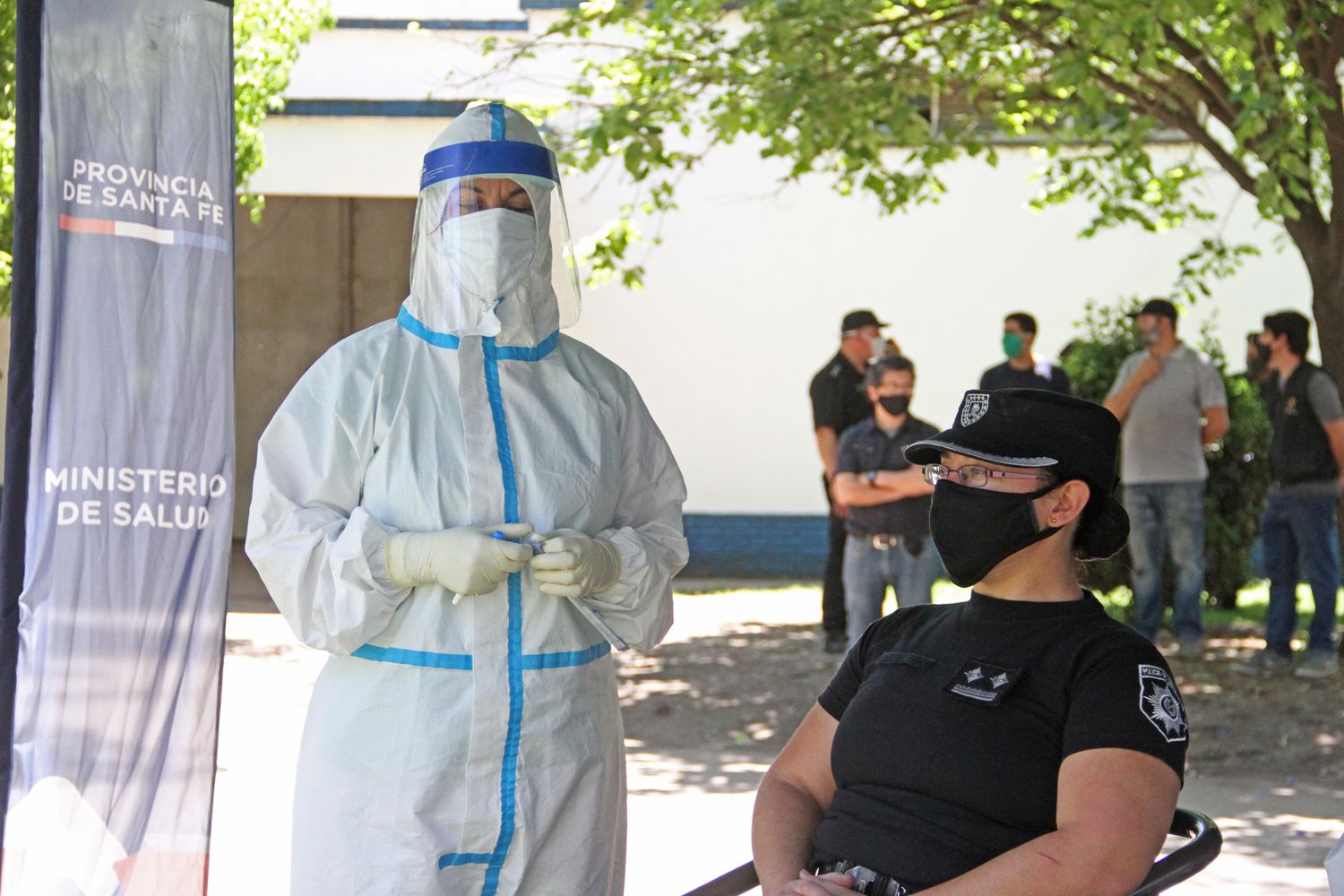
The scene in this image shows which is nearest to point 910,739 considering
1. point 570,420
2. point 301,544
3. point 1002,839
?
point 1002,839

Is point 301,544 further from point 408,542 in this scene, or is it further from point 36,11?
point 36,11

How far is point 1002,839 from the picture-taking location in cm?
243

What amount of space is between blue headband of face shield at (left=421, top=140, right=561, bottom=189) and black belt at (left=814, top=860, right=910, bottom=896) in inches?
52.3

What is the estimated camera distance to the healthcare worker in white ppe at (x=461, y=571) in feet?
8.76

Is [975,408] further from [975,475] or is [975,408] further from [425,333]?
[425,333]

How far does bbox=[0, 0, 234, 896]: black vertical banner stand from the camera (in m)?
3.18

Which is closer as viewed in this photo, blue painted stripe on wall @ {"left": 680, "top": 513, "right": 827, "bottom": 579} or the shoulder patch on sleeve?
the shoulder patch on sleeve

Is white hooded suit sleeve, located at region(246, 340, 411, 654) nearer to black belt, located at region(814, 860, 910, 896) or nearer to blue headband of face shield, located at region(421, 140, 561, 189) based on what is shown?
blue headband of face shield, located at region(421, 140, 561, 189)

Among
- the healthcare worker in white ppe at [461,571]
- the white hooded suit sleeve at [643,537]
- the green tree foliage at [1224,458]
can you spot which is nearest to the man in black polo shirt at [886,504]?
the green tree foliage at [1224,458]

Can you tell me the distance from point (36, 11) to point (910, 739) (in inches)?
84.3

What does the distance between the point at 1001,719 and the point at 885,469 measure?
4.21 metres

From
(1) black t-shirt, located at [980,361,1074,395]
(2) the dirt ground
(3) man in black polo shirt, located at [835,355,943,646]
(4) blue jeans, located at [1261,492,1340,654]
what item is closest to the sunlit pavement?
(2) the dirt ground

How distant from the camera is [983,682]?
2502mm

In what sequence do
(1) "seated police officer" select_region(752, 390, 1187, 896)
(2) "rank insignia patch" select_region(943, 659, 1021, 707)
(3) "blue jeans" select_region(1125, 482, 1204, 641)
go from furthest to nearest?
(3) "blue jeans" select_region(1125, 482, 1204, 641) → (2) "rank insignia patch" select_region(943, 659, 1021, 707) → (1) "seated police officer" select_region(752, 390, 1187, 896)
